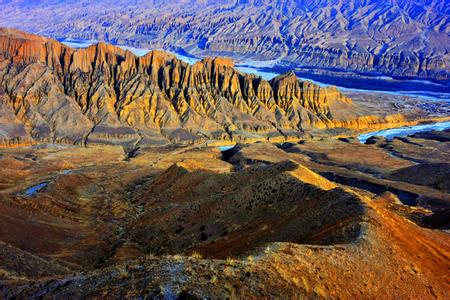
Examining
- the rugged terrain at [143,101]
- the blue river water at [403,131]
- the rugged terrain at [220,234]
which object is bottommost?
the blue river water at [403,131]

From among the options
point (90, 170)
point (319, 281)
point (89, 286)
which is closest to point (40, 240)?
point (89, 286)

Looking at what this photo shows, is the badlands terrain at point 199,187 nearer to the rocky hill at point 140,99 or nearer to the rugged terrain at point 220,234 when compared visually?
the rugged terrain at point 220,234

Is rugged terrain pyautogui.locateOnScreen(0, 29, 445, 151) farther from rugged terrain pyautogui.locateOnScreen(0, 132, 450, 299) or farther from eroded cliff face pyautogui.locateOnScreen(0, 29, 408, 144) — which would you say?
rugged terrain pyautogui.locateOnScreen(0, 132, 450, 299)

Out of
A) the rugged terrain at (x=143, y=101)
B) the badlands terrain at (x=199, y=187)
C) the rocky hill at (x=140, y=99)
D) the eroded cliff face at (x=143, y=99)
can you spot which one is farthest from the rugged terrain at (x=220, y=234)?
the eroded cliff face at (x=143, y=99)

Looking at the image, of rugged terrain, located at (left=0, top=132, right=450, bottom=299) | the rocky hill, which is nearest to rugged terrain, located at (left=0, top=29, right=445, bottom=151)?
the rocky hill

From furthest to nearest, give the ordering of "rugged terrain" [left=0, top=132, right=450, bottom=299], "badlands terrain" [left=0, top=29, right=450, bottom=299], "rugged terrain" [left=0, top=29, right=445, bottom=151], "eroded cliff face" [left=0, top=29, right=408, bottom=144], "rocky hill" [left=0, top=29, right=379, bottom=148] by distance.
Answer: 1. "eroded cliff face" [left=0, top=29, right=408, bottom=144]
2. "rocky hill" [left=0, top=29, right=379, bottom=148]
3. "rugged terrain" [left=0, top=29, right=445, bottom=151]
4. "badlands terrain" [left=0, top=29, right=450, bottom=299]
5. "rugged terrain" [left=0, top=132, right=450, bottom=299]

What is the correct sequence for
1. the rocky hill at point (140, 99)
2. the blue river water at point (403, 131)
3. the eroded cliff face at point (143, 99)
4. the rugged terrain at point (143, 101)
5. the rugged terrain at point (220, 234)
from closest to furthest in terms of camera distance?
1. the rugged terrain at point (220, 234)
2. the rugged terrain at point (143, 101)
3. the rocky hill at point (140, 99)
4. the eroded cliff face at point (143, 99)
5. the blue river water at point (403, 131)

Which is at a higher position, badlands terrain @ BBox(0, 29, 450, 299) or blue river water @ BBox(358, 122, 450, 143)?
badlands terrain @ BBox(0, 29, 450, 299)

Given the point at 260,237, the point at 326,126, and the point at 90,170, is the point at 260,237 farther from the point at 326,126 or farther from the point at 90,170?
the point at 326,126
